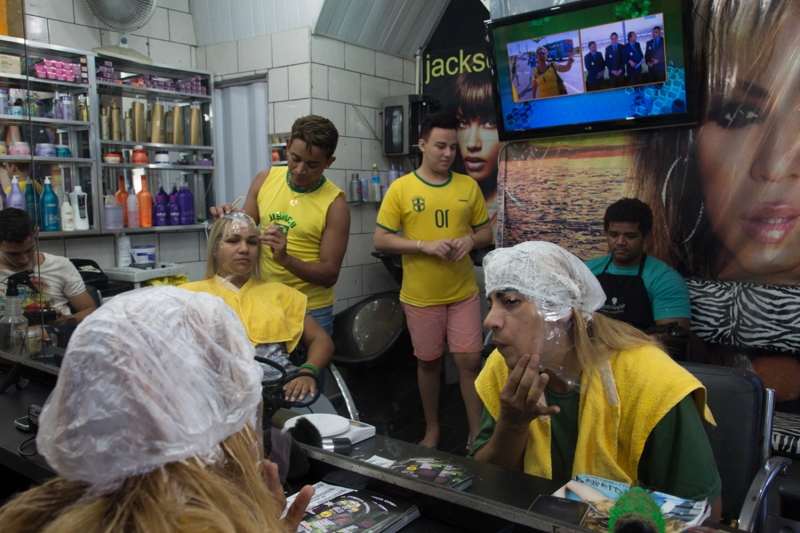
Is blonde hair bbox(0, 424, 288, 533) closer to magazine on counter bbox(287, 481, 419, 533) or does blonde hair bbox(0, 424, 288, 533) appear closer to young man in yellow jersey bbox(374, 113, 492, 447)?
magazine on counter bbox(287, 481, 419, 533)

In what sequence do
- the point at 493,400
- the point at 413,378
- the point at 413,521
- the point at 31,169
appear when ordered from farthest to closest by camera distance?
1. the point at 413,378
2. the point at 31,169
3. the point at 493,400
4. the point at 413,521

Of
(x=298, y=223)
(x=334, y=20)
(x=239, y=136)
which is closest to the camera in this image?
(x=298, y=223)

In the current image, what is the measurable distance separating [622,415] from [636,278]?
5.86ft

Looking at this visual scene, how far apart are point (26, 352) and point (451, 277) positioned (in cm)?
195

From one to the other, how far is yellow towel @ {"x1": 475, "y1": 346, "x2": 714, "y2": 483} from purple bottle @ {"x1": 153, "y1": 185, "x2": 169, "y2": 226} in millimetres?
3413

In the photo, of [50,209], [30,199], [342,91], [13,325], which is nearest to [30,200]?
[30,199]

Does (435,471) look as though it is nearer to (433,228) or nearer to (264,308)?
(264,308)

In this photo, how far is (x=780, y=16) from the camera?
281 cm

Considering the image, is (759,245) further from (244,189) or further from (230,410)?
(244,189)

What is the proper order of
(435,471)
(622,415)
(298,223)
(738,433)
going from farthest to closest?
(298,223)
(738,433)
(622,415)
(435,471)

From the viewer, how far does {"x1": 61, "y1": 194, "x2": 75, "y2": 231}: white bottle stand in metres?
3.56

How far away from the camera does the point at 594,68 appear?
3.18m

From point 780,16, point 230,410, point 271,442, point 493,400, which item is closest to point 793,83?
point 780,16

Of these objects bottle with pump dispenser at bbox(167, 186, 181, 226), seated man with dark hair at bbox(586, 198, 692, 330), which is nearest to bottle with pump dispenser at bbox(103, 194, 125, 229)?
bottle with pump dispenser at bbox(167, 186, 181, 226)
